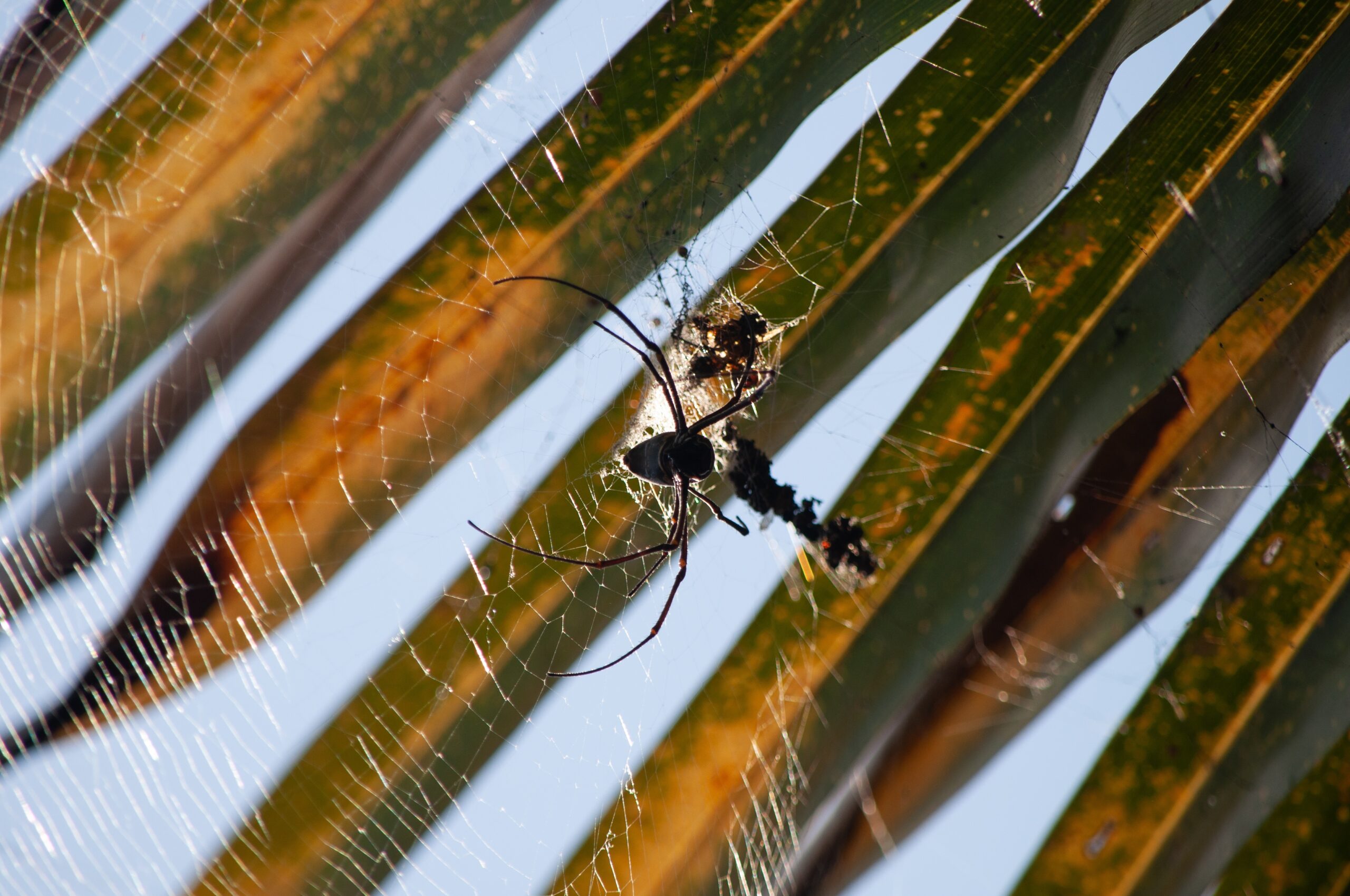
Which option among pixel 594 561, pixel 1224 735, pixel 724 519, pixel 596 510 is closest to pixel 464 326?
pixel 596 510

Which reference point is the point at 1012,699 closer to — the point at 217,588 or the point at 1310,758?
the point at 1310,758

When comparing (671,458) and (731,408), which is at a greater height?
(731,408)

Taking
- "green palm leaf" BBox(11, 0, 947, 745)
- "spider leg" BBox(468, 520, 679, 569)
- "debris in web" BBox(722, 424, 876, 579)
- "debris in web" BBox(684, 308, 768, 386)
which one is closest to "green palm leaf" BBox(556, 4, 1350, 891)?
"debris in web" BBox(722, 424, 876, 579)

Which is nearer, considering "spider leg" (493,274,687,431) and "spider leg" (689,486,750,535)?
"spider leg" (493,274,687,431)

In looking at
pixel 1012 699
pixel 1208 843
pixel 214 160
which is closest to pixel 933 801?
pixel 1012 699

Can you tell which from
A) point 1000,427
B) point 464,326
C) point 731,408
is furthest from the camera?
point 731,408

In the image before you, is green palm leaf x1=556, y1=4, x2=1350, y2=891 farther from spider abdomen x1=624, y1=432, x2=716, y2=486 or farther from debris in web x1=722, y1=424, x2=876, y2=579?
spider abdomen x1=624, y1=432, x2=716, y2=486

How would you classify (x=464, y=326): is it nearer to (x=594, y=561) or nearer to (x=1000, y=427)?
(x=594, y=561)
